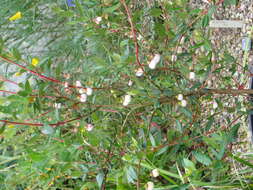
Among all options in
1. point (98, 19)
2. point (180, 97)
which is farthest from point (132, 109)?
point (98, 19)

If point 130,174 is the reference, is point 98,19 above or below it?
above

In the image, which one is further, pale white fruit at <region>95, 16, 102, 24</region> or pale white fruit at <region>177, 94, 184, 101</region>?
pale white fruit at <region>95, 16, 102, 24</region>

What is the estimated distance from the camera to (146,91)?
708mm

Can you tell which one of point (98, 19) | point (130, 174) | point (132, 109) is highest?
point (98, 19)

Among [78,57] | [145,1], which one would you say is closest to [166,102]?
[78,57]

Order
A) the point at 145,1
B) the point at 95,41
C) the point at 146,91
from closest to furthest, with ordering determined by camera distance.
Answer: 1. the point at 146,91
2. the point at 95,41
3. the point at 145,1

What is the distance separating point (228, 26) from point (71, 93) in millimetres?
779

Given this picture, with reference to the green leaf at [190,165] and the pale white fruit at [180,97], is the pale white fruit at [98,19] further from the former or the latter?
the green leaf at [190,165]

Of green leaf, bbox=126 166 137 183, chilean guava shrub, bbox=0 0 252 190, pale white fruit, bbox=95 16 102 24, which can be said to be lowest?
green leaf, bbox=126 166 137 183

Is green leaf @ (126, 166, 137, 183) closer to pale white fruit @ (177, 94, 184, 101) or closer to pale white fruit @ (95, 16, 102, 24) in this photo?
pale white fruit @ (177, 94, 184, 101)

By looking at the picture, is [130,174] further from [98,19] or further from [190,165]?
[98,19]

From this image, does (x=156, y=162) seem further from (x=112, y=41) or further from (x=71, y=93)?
(x=112, y=41)

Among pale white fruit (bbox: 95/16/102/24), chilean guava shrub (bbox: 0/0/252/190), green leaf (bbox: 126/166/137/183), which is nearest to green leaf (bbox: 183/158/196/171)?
chilean guava shrub (bbox: 0/0/252/190)

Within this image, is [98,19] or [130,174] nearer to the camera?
[130,174]
